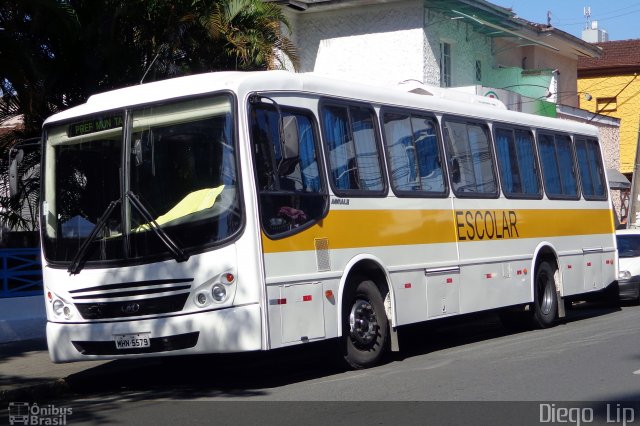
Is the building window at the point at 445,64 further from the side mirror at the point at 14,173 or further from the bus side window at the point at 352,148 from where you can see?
the side mirror at the point at 14,173

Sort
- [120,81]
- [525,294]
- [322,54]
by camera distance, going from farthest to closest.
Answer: [322,54], [120,81], [525,294]

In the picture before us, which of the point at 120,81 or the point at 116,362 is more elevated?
the point at 120,81

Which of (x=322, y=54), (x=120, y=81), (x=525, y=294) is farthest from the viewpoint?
(x=322, y=54)

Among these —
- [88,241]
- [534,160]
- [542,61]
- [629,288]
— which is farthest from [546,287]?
[542,61]

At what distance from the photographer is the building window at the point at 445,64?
27.2m

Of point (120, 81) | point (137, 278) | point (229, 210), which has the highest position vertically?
point (120, 81)

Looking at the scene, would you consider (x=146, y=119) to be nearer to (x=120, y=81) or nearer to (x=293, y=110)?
(x=293, y=110)

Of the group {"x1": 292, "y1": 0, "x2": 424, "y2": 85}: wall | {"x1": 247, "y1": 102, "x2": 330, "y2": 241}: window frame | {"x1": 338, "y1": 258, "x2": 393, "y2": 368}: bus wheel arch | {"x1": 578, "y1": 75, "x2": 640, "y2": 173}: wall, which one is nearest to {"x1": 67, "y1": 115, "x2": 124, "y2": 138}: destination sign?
{"x1": 247, "y1": 102, "x2": 330, "y2": 241}: window frame

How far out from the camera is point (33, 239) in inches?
682

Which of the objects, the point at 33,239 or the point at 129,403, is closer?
the point at 129,403

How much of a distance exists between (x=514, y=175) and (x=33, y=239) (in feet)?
28.0

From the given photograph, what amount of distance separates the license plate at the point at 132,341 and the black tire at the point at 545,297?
295 inches

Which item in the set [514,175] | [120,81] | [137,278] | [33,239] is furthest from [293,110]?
[33,239]
